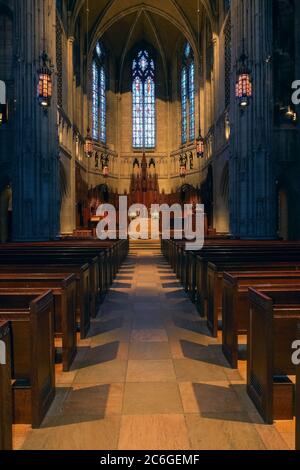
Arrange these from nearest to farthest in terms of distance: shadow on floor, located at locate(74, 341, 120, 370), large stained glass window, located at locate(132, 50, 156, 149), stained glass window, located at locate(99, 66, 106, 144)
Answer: shadow on floor, located at locate(74, 341, 120, 370) < stained glass window, located at locate(99, 66, 106, 144) < large stained glass window, located at locate(132, 50, 156, 149)

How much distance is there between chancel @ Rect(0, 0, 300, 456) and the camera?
136 inches

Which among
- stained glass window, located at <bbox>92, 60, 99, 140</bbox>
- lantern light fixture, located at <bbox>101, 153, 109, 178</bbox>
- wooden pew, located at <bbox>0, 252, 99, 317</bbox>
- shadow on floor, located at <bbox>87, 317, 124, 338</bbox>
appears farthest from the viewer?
stained glass window, located at <bbox>92, 60, 99, 140</bbox>

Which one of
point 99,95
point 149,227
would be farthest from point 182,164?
point 99,95

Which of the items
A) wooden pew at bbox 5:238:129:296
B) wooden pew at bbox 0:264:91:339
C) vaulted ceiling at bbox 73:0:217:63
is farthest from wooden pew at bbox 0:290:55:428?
vaulted ceiling at bbox 73:0:217:63

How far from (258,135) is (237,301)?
15.2 metres

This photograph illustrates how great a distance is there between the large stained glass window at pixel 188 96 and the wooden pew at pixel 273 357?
34.4 m

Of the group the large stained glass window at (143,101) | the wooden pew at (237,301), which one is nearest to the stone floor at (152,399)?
the wooden pew at (237,301)

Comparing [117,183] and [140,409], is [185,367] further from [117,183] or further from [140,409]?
[117,183]

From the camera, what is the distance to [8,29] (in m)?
20.7

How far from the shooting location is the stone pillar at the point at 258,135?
1834 centimetres

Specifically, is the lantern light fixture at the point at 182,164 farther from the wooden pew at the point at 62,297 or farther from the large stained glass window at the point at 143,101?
the wooden pew at the point at 62,297

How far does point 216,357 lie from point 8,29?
69.3 feet

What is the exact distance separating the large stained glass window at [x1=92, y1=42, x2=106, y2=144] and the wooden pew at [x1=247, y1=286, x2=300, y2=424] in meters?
34.8

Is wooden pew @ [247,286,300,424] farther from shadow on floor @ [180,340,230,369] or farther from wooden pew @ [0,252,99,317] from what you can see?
wooden pew @ [0,252,99,317]
